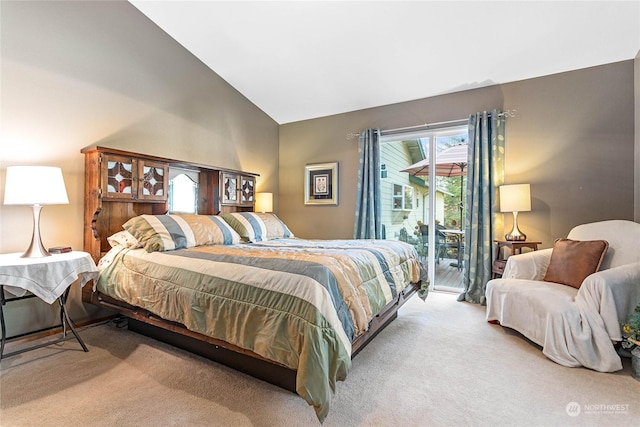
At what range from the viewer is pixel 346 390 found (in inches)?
69.8

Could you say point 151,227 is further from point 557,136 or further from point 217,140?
point 557,136

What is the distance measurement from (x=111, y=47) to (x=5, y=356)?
279 cm

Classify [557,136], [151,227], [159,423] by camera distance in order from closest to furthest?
1. [159,423]
2. [151,227]
3. [557,136]

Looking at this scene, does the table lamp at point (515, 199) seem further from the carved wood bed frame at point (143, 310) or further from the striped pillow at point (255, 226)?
the striped pillow at point (255, 226)

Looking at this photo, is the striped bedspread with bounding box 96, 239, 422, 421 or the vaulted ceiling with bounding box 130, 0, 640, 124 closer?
the striped bedspread with bounding box 96, 239, 422, 421

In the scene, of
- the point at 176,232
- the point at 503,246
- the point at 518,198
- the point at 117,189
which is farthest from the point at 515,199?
the point at 117,189

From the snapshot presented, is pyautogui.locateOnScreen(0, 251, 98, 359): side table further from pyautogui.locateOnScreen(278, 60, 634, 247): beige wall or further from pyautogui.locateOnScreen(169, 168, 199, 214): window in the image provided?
pyautogui.locateOnScreen(278, 60, 634, 247): beige wall

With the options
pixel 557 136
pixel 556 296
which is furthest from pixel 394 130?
pixel 556 296

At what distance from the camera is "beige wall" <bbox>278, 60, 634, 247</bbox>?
3.01m

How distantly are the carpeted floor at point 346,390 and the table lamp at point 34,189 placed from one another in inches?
34.0

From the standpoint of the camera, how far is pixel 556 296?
87.4 inches

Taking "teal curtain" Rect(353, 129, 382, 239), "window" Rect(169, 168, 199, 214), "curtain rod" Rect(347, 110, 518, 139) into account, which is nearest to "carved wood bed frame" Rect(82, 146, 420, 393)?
"window" Rect(169, 168, 199, 214)

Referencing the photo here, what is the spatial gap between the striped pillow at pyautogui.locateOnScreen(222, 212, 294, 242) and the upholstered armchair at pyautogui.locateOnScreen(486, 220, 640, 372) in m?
2.32

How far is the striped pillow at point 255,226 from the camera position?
3.26 metres
